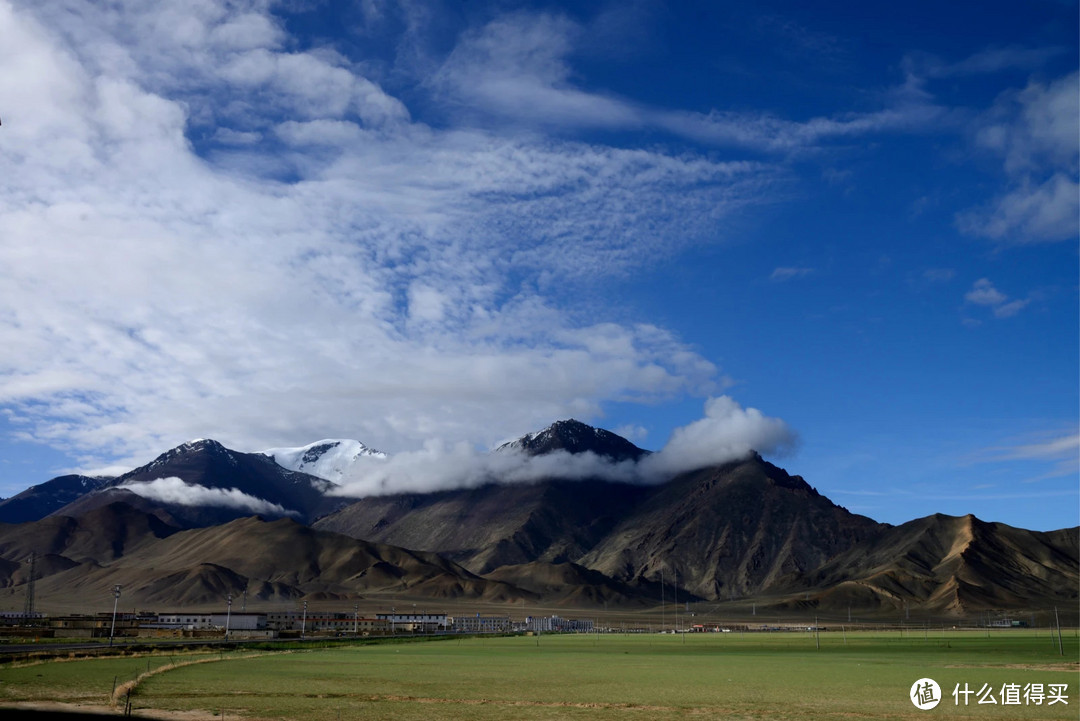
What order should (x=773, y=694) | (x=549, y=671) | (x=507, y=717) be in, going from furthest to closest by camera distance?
1. (x=549, y=671)
2. (x=773, y=694)
3. (x=507, y=717)

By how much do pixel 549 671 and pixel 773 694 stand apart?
81.8 ft

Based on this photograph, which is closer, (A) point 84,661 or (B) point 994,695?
(B) point 994,695

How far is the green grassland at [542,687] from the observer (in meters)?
39.0

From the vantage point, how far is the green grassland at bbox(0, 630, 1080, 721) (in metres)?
39.0

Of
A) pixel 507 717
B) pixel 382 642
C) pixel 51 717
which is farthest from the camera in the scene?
pixel 382 642

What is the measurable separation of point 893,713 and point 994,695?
11.2 meters

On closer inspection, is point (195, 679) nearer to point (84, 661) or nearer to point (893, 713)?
point (84, 661)

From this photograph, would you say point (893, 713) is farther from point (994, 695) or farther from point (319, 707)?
point (319, 707)

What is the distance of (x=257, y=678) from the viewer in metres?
57.2

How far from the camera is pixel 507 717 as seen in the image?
37125 mm

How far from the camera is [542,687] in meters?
53.0

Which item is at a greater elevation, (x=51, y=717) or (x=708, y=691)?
(x=51, y=717)

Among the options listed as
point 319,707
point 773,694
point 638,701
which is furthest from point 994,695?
point 319,707

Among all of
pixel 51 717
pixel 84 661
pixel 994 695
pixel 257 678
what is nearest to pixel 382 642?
pixel 84 661
